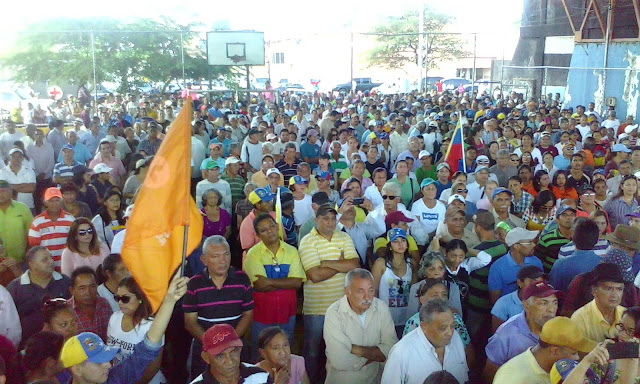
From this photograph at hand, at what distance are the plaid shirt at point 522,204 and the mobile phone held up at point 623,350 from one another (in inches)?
159

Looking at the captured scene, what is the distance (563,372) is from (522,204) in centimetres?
436

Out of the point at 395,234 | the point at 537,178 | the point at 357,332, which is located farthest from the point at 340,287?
the point at 537,178

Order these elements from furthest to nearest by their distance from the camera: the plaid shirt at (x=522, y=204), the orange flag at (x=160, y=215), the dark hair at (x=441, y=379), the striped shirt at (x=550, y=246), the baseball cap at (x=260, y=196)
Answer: the plaid shirt at (x=522, y=204)
the baseball cap at (x=260, y=196)
the striped shirt at (x=550, y=246)
the orange flag at (x=160, y=215)
the dark hair at (x=441, y=379)

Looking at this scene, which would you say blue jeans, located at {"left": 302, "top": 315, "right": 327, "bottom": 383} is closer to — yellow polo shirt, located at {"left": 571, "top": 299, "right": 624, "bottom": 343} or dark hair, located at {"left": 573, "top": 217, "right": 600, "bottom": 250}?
yellow polo shirt, located at {"left": 571, "top": 299, "right": 624, "bottom": 343}

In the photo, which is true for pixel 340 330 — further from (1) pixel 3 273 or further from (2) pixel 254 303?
(1) pixel 3 273

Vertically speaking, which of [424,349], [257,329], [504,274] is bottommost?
[257,329]

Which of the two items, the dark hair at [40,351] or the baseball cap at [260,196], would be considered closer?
the dark hair at [40,351]

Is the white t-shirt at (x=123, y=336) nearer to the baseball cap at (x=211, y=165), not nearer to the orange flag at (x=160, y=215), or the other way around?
the orange flag at (x=160, y=215)

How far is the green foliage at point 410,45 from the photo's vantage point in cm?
4906

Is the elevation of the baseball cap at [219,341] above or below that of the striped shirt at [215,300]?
above

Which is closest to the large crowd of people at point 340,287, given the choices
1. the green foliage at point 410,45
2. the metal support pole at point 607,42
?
the metal support pole at point 607,42

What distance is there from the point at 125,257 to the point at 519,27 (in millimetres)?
28013

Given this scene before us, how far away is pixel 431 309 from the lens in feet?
12.5

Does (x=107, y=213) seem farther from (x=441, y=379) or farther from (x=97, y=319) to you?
(x=441, y=379)
